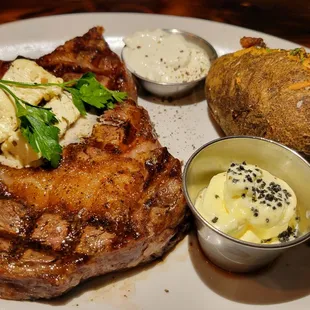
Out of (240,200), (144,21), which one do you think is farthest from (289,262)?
(144,21)

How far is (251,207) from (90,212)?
0.93 m

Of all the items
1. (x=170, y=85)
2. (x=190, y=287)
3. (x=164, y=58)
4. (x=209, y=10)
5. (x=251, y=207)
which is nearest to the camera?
(x=251, y=207)

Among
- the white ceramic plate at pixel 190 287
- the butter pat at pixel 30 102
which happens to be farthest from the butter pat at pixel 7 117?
the white ceramic plate at pixel 190 287

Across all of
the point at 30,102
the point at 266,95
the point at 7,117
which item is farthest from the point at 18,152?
the point at 266,95

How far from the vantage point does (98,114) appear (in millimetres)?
3242

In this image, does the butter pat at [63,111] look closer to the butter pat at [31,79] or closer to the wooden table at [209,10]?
the butter pat at [31,79]

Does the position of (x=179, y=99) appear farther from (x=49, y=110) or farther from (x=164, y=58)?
(x=49, y=110)

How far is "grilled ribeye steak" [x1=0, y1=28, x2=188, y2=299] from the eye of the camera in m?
2.50

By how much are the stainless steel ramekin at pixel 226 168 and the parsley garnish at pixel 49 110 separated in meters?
0.81

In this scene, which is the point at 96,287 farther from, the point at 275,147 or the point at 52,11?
the point at 52,11

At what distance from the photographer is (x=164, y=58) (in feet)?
12.5

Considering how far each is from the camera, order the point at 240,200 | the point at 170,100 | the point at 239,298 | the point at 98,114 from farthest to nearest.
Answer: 1. the point at 170,100
2. the point at 98,114
3. the point at 239,298
4. the point at 240,200

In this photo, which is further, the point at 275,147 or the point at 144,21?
the point at 144,21

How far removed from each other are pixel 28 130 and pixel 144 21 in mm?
2009
